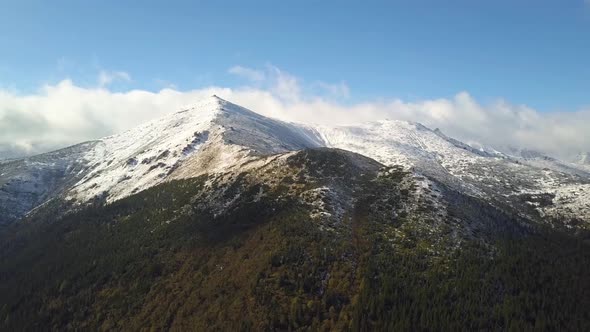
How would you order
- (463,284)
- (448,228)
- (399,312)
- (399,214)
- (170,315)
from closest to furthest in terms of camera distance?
(399,312) < (463,284) < (170,315) < (448,228) < (399,214)

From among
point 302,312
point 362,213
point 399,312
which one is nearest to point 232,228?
point 362,213

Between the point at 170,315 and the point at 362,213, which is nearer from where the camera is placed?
the point at 170,315

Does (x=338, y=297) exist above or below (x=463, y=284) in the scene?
below

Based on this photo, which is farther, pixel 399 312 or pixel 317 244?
pixel 317 244

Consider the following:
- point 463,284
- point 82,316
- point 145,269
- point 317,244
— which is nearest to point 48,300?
point 82,316

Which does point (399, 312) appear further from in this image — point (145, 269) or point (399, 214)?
point (145, 269)

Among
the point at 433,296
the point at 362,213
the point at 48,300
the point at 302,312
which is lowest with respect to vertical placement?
the point at 48,300

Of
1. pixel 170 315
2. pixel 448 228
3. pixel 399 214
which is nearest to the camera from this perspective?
pixel 170 315

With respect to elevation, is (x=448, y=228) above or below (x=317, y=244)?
above

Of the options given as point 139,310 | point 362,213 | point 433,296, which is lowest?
point 139,310

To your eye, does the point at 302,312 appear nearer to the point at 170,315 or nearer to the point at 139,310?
the point at 170,315
